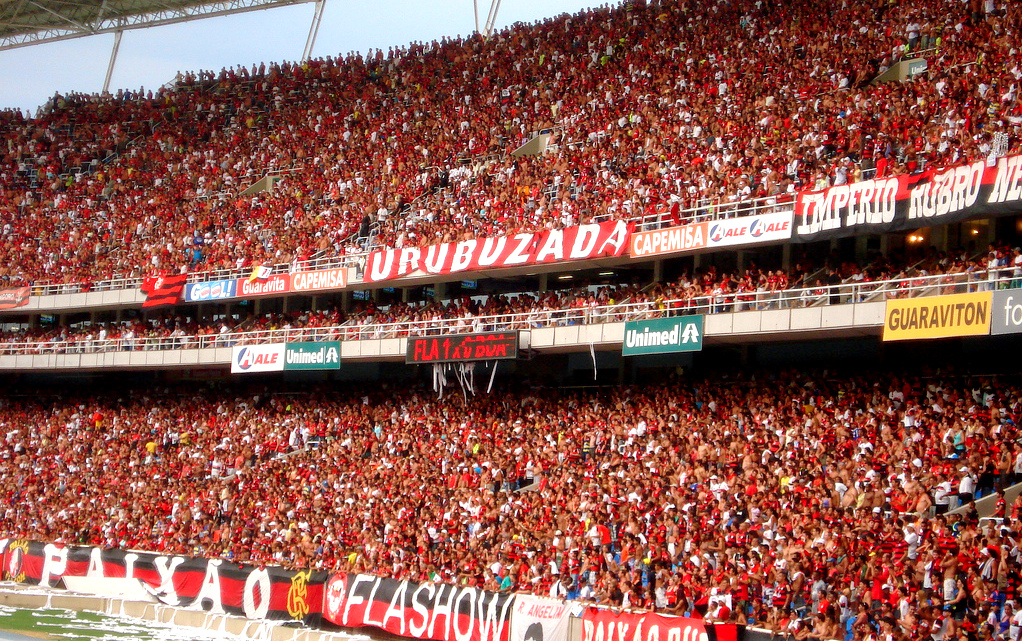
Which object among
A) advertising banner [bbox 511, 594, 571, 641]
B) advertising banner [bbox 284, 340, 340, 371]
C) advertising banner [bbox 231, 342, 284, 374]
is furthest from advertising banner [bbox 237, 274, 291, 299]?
advertising banner [bbox 511, 594, 571, 641]

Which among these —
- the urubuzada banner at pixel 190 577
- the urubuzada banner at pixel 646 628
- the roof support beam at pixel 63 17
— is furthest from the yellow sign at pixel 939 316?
the roof support beam at pixel 63 17

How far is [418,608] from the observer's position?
19609mm

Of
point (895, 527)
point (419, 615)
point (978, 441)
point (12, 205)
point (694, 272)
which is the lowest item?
point (419, 615)

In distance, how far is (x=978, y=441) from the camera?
Result: 16.6 meters

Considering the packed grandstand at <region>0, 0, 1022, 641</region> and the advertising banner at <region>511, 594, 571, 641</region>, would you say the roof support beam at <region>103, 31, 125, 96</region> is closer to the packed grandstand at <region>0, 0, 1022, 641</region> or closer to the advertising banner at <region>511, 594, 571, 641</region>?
the packed grandstand at <region>0, 0, 1022, 641</region>

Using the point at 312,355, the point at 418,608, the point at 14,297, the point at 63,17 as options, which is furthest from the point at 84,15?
the point at 418,608

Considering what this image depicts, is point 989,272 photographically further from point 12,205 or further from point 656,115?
point 12,205

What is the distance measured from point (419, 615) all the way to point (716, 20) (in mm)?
17752

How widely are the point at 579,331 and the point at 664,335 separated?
2.67 metres

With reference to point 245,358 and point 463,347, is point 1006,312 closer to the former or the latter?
point 463,347

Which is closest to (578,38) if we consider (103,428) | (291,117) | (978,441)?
(291,117)

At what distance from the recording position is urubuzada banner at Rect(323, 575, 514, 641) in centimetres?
1838

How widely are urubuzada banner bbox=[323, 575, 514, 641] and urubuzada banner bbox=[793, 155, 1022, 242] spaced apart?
846 cm

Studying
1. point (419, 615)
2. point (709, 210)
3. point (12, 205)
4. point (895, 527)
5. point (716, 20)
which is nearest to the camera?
point (895, 527)
